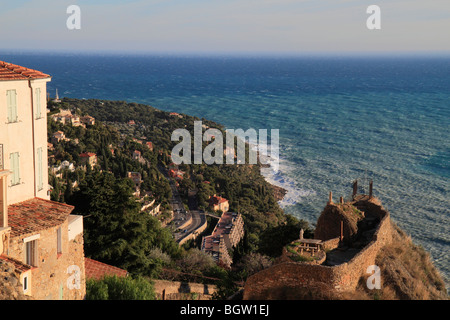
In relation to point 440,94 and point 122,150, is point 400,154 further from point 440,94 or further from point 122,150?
point 440,94

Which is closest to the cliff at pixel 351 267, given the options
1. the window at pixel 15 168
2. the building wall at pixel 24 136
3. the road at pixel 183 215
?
the building wall at pixel 24 136

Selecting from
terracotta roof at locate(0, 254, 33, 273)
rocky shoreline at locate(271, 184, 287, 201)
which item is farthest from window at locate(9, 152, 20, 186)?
rocky shoreline at locate(271, 184, 287, 201)

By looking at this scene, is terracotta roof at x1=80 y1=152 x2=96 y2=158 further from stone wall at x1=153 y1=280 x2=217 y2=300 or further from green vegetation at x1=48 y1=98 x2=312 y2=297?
stone wall at x1=153 y1=280 x2=217 y2=300

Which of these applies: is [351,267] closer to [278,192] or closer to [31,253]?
[31,253]

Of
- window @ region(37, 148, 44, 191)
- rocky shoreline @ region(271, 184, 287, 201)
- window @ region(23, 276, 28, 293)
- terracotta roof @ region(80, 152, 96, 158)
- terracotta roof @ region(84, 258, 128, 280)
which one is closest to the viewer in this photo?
window @ region(23, 276, 28, 293)

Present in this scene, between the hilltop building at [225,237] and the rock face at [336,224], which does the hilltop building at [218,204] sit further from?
the rock face at [336,224]

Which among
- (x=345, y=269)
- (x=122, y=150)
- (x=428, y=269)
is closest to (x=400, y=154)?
(x=122, y=150)
